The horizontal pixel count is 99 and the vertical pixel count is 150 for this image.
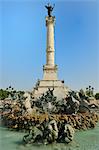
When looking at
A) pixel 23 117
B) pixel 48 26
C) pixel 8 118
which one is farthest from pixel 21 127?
pixel 48 26

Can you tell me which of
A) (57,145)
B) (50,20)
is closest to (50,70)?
(50,20)

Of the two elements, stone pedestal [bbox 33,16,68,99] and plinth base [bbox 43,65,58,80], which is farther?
plinth base [bbox 43,65,58,80]

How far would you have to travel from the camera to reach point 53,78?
35.2 meters

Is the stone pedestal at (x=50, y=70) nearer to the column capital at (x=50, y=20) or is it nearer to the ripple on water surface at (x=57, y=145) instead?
the column capital at (x=50, y=20)

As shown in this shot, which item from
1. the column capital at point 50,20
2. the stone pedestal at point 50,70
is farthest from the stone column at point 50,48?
the column capital at point 50,20

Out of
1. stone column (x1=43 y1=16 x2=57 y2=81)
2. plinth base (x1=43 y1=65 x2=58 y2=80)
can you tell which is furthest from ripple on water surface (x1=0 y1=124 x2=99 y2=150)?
stone column (x1=43 y1=16 x2=57 y2=81)

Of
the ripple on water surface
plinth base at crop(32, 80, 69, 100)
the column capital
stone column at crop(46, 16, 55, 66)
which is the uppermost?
the column capital

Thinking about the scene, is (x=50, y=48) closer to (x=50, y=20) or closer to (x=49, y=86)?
(x=50, y=20)

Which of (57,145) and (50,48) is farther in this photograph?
(50,48)

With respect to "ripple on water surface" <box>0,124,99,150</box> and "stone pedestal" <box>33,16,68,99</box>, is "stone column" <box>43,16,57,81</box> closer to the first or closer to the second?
"stone pedestal" <box>33,16,68,99</box>

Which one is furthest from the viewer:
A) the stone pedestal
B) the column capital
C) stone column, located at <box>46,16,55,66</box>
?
the column capital

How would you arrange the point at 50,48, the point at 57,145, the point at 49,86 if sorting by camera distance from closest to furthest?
the point at 57,145 → the point at 49,86 → the point at 50,48

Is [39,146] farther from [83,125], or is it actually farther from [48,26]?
[48,26]

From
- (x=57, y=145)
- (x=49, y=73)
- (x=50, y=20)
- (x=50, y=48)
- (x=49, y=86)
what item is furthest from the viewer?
(x=50, y=20)
